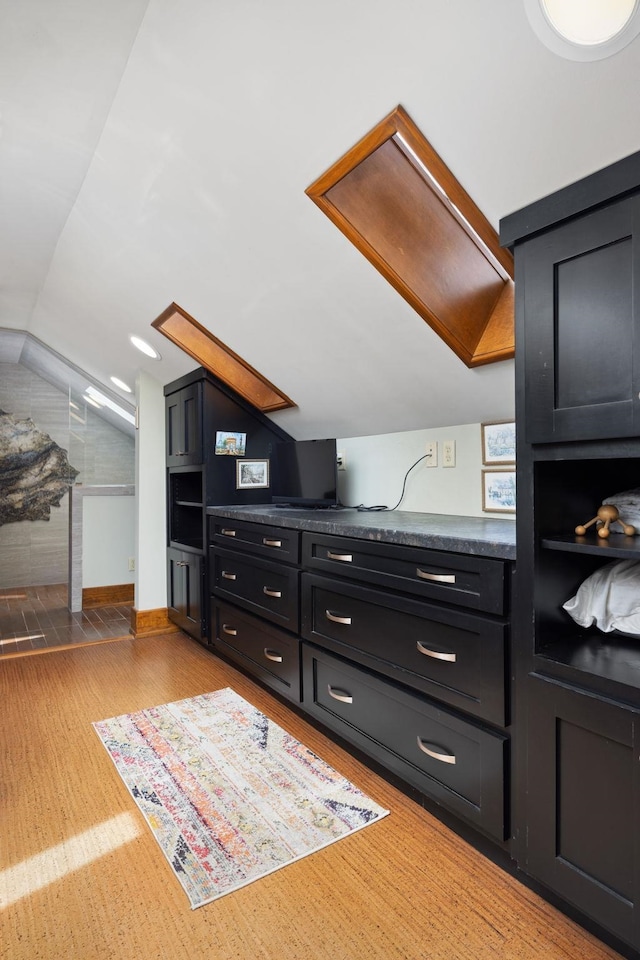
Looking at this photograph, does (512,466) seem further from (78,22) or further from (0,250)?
(0,250)

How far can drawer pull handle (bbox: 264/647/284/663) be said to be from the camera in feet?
8.82

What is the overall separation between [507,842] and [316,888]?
0.55m

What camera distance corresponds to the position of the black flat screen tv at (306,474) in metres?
3.10

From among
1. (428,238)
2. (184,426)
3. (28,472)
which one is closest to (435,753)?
(428,238)

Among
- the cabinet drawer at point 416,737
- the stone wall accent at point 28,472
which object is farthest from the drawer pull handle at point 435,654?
the stone wall accent at point 28,472

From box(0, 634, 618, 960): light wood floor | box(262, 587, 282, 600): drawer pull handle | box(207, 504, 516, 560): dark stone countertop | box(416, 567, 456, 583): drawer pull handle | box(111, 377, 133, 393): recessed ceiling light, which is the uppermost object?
box(111, 377, 133, 393): recessed ceiling light

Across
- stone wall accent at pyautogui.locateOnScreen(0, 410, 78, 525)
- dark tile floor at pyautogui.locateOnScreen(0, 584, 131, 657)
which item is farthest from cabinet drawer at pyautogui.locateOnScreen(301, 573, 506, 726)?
stone wall accent at pyautogui.locateOnScreen(0, 410, 78, 525)

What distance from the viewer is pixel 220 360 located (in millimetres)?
3439

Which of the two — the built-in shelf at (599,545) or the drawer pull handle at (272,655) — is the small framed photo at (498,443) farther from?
the drawer pull handle at (272,655)

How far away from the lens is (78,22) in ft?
5.15

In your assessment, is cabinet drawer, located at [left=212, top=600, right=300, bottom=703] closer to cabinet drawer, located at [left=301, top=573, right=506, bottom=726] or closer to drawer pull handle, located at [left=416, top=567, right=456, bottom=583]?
cabinet drawer, located at [left=301, top=573, right=506, bottom=726]

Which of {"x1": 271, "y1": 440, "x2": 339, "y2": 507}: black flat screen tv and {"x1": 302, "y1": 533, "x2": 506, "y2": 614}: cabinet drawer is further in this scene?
{"x1": 271, "y1": 440, "x2": 339, "y2": 507}: black flat screen tv

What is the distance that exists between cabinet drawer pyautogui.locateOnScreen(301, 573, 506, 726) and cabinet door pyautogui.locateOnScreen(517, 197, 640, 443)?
0.65 metres

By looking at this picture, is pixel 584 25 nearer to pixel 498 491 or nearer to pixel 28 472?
pixel 498 491
